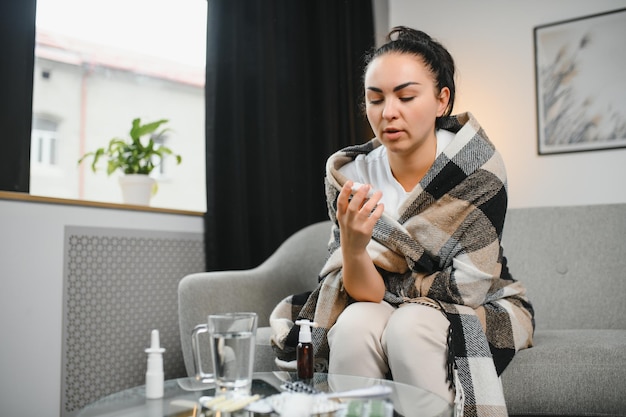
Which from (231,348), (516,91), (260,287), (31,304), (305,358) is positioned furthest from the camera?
(516,91)

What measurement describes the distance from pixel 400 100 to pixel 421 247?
1.12ft

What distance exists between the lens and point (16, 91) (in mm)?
1855

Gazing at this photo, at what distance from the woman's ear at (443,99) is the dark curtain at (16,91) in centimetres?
126

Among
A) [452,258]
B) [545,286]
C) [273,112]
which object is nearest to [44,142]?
[273,112]

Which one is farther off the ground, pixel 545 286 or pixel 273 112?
pixel 273 112

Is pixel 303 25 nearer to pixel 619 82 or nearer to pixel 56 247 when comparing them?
pixel 619 82

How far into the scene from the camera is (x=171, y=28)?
2.61 metres

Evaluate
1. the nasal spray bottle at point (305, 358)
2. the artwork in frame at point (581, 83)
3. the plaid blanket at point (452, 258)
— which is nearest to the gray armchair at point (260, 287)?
the plaid blanket at point (452, 258)

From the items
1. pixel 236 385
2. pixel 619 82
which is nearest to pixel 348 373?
pixel 236 385

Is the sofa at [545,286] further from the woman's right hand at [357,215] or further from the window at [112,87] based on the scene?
the window at [112,87]

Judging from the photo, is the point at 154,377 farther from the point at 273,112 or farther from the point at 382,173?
the point at 273,112

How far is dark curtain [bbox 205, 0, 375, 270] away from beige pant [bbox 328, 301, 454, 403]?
1.22m

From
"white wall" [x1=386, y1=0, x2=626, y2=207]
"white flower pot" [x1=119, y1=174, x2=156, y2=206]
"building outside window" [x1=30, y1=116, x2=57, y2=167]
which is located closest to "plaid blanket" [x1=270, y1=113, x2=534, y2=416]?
"white flower pot" [x1=119, y1=174, x2=156, y2=206]

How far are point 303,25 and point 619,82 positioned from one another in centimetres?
145
